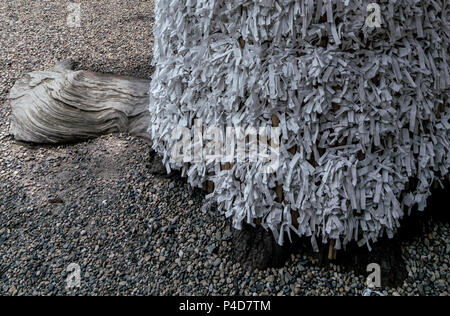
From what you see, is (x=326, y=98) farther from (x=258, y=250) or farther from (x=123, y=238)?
(x=123, y=238)

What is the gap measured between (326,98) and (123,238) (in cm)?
95

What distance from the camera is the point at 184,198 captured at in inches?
72.5

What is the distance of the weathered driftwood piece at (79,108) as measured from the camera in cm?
225

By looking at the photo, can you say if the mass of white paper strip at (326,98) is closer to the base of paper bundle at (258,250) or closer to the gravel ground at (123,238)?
the base of paper bundle at (258,250)

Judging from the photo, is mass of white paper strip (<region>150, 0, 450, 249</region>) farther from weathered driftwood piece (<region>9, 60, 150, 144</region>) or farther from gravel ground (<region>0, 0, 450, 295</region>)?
weathered driftwood piece (<region>9, 60, 150, 144</region>)

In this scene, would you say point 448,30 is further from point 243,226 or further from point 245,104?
point 243,226

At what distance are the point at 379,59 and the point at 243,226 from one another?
2.44 feet

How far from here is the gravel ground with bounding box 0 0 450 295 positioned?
1536 mm

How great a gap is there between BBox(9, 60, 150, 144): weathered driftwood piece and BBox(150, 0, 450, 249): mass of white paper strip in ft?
2.38

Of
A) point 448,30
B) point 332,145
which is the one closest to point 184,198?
point 332,145

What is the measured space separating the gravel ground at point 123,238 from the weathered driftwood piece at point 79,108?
0.07m

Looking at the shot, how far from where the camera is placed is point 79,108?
90.7 inches

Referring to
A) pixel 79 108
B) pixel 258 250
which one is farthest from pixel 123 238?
pixel 79 108

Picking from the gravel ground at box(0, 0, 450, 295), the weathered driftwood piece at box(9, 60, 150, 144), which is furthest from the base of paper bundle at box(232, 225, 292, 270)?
the weathered driftwood piece at box(9, 60, 150, 144)
